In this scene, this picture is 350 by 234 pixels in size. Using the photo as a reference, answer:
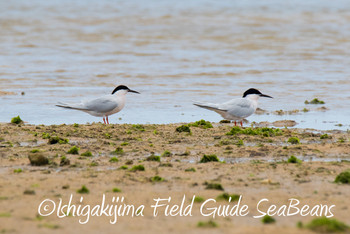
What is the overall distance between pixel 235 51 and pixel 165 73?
575 centimetres

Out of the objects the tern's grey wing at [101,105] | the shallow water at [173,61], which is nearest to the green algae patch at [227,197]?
the shallow water at [173,61]

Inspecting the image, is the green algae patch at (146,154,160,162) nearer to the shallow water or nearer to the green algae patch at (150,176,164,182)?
the green algae patch at (150,176,164,182)

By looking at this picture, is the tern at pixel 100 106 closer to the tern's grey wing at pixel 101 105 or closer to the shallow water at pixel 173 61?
the tern's grey wing at pixel 101 105

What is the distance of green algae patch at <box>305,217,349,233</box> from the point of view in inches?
221

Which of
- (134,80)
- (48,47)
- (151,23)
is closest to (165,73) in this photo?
(134,80)

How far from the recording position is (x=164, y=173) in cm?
761

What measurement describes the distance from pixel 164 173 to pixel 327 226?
2.44 metres

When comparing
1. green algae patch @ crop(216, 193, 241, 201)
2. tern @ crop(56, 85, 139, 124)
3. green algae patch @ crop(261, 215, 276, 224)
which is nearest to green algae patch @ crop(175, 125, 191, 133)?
tern @ crop(56, 85, 139, 124)

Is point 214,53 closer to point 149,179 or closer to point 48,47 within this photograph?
point 48,47

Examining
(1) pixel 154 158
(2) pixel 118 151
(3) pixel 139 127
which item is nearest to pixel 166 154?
(1) pixel 154 158

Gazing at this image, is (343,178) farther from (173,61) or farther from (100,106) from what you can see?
(173,61)

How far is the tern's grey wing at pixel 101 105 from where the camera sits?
481 inches

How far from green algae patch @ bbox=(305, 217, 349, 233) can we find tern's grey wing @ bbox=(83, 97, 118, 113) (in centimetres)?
702

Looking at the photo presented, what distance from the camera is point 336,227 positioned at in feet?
18.5
